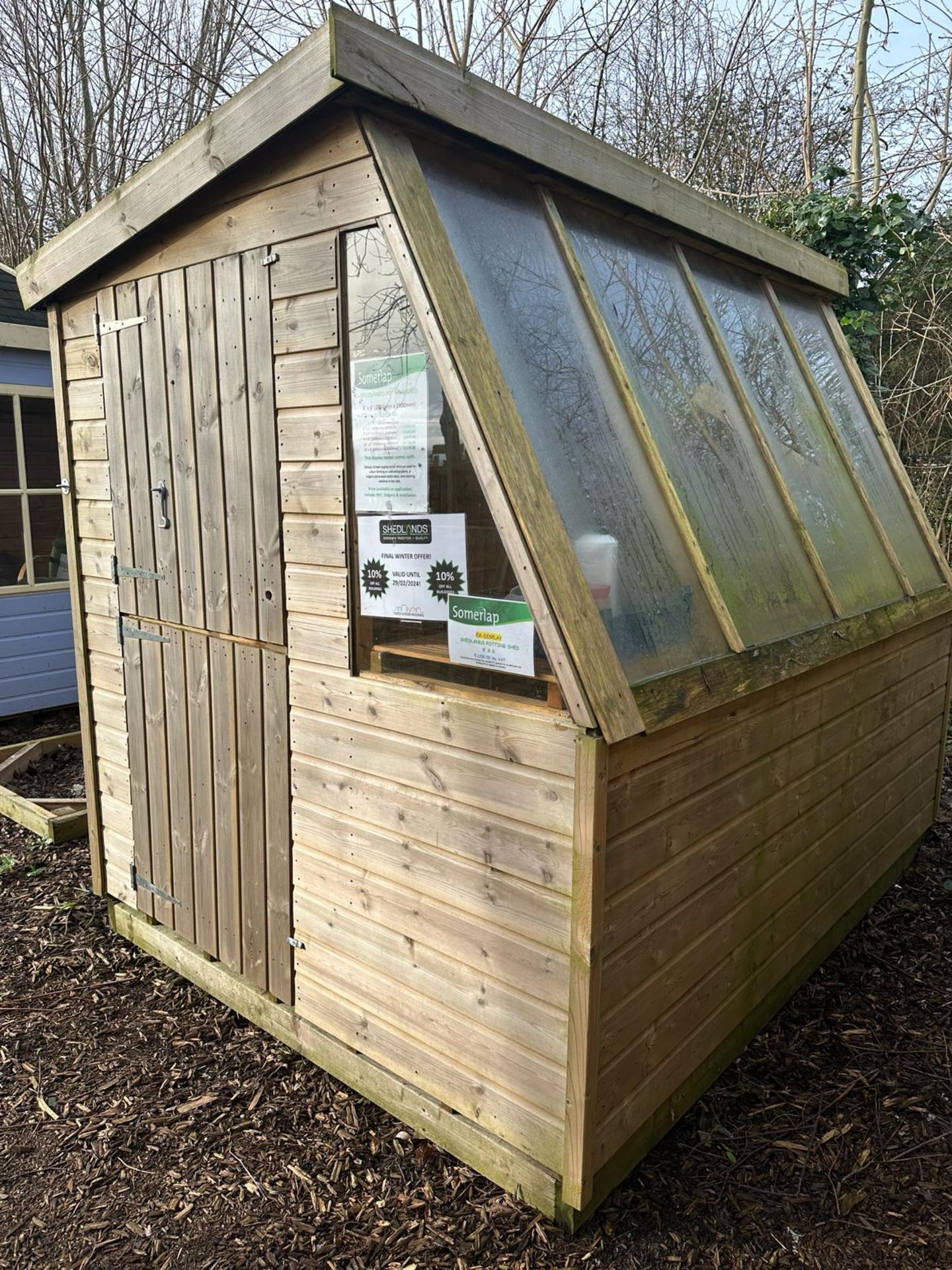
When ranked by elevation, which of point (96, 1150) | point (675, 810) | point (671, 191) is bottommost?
point (96, 1150)

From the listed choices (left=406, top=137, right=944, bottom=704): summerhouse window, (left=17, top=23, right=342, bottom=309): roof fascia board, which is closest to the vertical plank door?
(left=17, top=23, right=342, bottom=309): roof fascia board

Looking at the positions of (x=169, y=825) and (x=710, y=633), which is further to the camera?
(x=169, y=825)

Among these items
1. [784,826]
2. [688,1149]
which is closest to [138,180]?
[784,826]

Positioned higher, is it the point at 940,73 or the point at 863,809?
the point at 940,73

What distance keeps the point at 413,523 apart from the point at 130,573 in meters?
1.60

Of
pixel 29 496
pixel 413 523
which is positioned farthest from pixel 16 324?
pixel 413 523

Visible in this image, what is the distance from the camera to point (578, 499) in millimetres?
2117

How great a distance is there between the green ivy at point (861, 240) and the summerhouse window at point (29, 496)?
5.66 m

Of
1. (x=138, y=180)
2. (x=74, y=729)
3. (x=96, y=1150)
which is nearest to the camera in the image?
(x=96, y=1150)

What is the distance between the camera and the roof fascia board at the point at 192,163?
2008mm

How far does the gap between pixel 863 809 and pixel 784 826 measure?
93 centimetres

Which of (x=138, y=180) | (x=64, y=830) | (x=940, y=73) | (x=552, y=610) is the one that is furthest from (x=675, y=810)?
(x=940, y=73)

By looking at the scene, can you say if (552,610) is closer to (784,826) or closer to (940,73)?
(784,826)

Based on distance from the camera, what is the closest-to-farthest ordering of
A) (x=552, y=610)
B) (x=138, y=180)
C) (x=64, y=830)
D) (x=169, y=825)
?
(x=552, y=610), (x=138, y=180), (x=169, y=825), (x=64, y=830)
